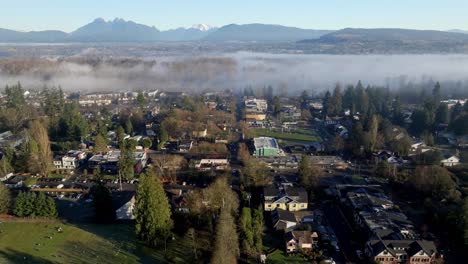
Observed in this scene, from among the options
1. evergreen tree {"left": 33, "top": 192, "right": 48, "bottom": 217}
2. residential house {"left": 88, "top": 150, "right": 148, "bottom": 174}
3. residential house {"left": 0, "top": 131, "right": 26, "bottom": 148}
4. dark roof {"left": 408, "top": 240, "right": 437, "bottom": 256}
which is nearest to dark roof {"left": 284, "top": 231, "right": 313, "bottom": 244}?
dark roof {"left": 408, "top": 240, "right": 437, "bottom": 256}

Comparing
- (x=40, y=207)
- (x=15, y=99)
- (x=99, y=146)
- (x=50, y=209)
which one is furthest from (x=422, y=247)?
(x=15, y=99)

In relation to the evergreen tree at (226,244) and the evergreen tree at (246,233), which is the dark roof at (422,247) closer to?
the evergreen tree at (246,233)

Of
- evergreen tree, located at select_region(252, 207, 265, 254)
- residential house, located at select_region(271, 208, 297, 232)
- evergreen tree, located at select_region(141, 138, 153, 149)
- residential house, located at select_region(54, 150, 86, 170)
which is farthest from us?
evergreen tree, located at select_region(141, 138, 153, 149)

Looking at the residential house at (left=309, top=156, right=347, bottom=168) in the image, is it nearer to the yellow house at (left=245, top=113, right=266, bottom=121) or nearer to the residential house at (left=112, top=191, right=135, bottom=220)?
the residential house at (left=112, top=191, right=135, bottom=220)

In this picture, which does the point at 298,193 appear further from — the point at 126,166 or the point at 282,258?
the point at 126,166

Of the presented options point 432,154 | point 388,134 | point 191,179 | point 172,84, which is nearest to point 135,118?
point 191,179

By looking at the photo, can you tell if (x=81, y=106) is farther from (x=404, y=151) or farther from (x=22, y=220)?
(x=404, y=151)
